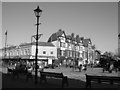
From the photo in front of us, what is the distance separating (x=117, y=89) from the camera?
12.6m

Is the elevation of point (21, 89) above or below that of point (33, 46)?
below

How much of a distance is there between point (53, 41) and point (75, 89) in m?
57.0

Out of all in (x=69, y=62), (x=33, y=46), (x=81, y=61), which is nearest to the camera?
(x=33, y=46)

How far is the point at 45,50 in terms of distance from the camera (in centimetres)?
6338

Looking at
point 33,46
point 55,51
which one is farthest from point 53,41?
point 33,46

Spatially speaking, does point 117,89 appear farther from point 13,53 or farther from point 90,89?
point 13,53

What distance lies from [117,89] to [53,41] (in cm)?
5698

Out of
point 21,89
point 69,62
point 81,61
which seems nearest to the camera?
point 21,89

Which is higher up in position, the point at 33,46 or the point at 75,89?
the point at 33,46

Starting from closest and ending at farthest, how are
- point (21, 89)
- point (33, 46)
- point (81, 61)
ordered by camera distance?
1. point (21, 89)
2. point (33, 46)
3. point (81, 61)

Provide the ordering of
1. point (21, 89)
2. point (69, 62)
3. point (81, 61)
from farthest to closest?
1. point (81, 61)
2. point (69, 62)
3. point (21, 89)

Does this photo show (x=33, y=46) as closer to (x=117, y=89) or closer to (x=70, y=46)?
(x=70, y=46)

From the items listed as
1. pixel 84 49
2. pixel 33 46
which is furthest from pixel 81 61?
pixel 33 46

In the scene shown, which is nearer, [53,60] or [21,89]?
[21,89]
